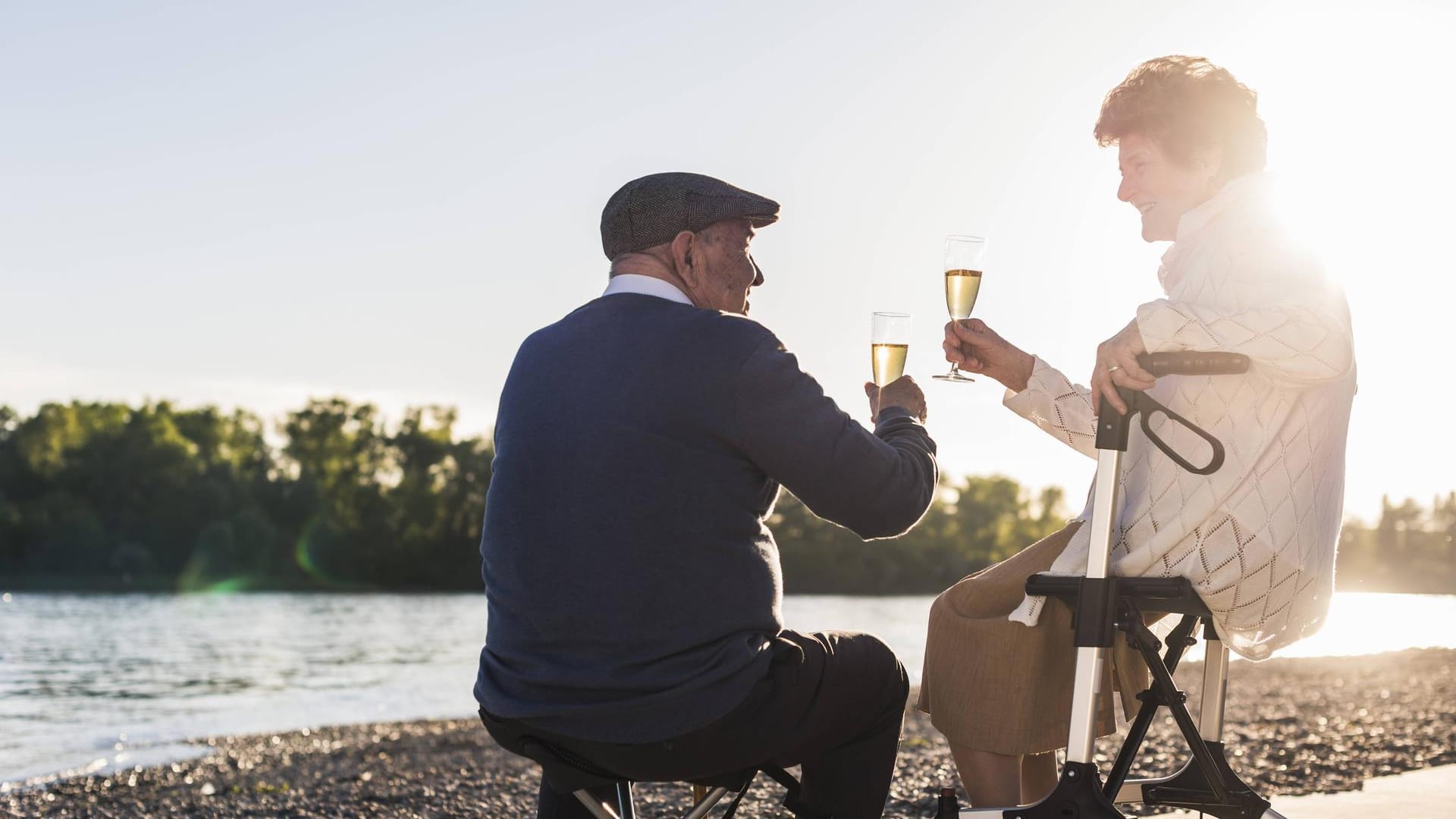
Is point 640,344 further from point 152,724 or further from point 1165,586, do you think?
point 152,724

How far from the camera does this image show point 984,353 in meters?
2.91

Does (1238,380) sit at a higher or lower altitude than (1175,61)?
lower

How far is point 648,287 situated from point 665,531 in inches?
19.1

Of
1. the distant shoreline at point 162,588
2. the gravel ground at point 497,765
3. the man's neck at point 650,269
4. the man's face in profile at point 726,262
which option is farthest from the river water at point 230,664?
the distant shoreline at point 162,588

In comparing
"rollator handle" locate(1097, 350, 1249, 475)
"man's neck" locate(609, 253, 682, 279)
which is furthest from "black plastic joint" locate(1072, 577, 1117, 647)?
"man's neck" locate(609, 253, 682, 279)

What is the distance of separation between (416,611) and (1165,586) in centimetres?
5190

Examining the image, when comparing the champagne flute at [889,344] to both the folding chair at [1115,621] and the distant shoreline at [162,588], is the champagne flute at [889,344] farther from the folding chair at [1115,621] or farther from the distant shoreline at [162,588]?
the distant shoreline at [162,588]

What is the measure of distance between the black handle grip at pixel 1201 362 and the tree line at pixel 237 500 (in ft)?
248

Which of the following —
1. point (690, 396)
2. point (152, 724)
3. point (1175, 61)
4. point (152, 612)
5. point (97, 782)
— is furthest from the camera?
point (152, 612)

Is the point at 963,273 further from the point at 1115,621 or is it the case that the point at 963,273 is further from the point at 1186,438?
the point at 1115,621

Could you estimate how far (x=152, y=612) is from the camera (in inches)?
1902

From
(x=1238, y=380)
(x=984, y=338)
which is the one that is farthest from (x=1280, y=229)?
(x=984, y=338)

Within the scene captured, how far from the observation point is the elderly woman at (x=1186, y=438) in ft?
8.29

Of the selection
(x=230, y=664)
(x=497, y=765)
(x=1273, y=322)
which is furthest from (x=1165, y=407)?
(x=230, y=664)
